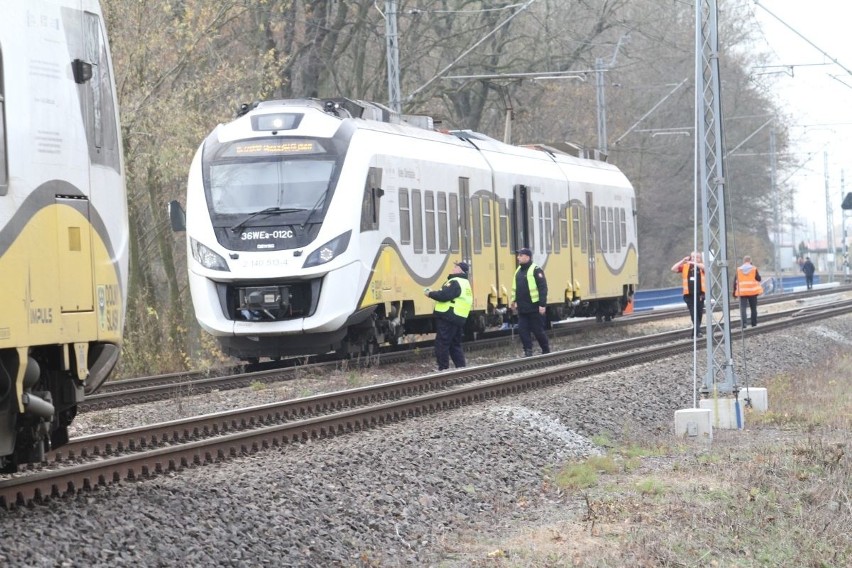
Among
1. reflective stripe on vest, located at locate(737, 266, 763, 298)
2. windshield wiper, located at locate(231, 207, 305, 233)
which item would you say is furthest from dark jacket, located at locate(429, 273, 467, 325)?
reflective stripe on vest, located at locate(737, 266, 763, 298)

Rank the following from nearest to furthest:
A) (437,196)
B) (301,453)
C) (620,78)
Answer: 1. (301,453)
2. (437,196)
3. (620,78)

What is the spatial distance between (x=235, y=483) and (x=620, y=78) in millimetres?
48253

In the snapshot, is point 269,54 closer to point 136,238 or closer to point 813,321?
point 136,238

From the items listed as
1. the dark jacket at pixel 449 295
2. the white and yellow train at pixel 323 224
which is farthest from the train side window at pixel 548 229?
the dark jacket at pixel 449 295

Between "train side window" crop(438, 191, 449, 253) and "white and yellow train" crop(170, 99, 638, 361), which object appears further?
"train side window" crop(438, 191, 449, 253)

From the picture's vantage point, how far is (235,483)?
9.79 meters

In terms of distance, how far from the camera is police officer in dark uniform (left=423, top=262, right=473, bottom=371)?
1845 centimetres

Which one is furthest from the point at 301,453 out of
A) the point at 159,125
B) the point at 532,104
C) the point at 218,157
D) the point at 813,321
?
the point at 532,104

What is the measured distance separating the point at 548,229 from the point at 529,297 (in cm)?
622

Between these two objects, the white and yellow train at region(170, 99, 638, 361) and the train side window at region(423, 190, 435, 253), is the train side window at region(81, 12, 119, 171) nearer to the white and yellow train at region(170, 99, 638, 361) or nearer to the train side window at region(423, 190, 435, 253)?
the white and yellow train at region(170, 99, 638, 361)

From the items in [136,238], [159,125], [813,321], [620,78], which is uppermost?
[620,78]

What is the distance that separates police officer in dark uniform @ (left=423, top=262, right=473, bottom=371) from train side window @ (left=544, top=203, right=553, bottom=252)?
8.14 m

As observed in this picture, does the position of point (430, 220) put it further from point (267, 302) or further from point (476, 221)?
point (267, 302)

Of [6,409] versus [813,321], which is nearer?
[6,409]
